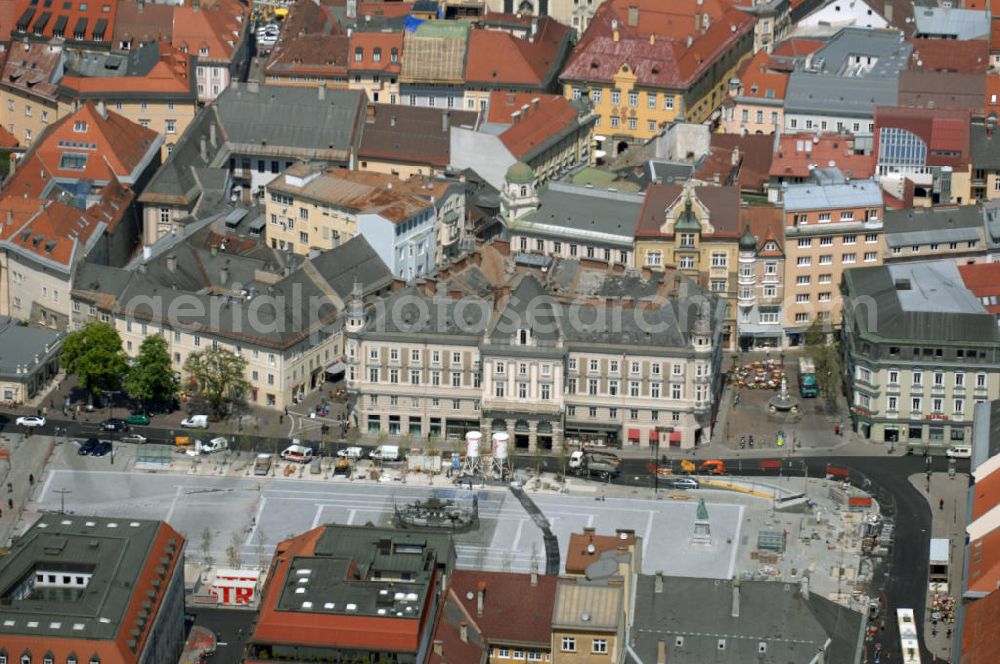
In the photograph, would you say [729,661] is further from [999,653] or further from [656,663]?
[999,653]

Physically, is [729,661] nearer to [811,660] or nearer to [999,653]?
[811,660]

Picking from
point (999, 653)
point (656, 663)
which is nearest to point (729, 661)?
point (656, 663)
